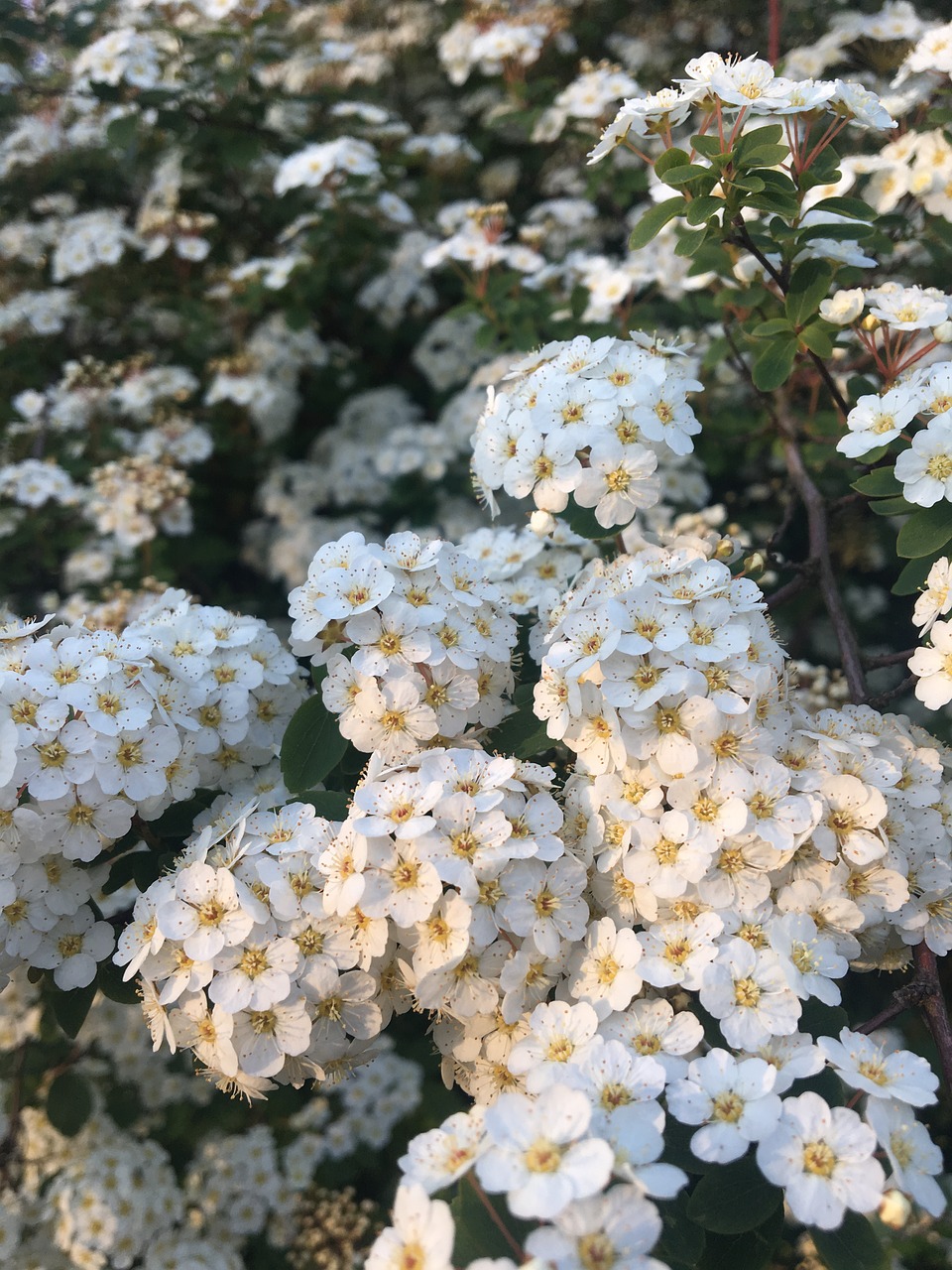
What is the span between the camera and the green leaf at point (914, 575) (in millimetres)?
1762

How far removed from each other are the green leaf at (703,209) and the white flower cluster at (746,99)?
15 centimetres

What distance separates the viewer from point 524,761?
173 centimetres

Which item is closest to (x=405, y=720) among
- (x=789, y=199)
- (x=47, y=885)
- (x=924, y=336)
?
(x=47, y=885)

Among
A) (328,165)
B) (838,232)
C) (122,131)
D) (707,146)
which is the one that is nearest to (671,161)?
(707,146)

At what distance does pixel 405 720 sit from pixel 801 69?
2679 mm

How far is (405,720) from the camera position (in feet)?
5.39

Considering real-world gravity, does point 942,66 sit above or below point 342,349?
above

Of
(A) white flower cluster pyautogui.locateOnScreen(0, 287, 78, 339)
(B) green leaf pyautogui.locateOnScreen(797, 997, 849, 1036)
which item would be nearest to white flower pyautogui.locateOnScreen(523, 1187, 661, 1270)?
(B) green leaf pyautogui.locateOnScreen(797, 997, 849, 1036)

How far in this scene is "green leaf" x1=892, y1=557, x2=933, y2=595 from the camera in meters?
1.76

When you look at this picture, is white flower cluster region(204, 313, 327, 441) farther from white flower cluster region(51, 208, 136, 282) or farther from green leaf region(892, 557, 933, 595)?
green leaf region(892, 557, 933, 595)

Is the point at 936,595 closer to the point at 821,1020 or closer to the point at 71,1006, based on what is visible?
the point at 821,1020

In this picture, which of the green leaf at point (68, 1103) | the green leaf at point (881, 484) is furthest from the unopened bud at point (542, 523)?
the green leaf at point (68, 1103)

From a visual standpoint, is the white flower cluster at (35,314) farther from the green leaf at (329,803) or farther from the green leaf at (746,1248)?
the green leaf at (746,1248)

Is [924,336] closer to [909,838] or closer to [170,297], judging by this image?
[909,838]
